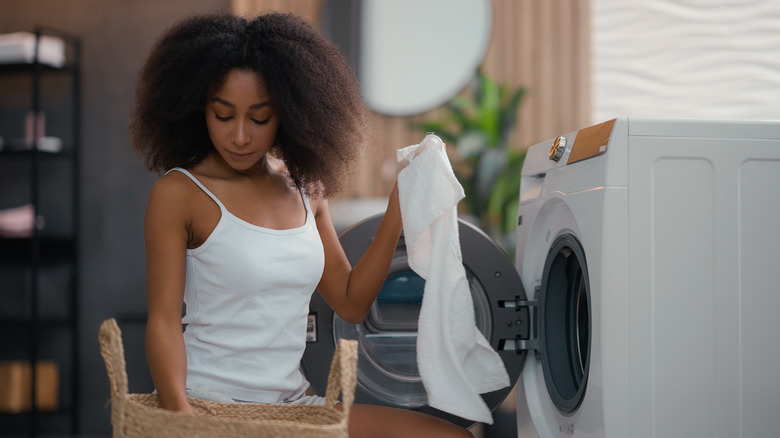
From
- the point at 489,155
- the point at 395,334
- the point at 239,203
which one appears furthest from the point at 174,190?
the point at 489,155

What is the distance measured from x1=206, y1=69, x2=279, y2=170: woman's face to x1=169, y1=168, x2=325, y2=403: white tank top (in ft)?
0.29

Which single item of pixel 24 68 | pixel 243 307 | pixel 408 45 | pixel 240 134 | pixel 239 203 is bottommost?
pixel 243 307

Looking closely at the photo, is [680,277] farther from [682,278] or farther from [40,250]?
[40,250]

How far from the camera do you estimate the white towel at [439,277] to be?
1.25 metres

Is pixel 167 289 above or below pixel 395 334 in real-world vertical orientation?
above

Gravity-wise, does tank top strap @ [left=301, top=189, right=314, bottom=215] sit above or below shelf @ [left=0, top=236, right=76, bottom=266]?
above

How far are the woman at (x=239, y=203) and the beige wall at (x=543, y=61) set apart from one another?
184 centimetres

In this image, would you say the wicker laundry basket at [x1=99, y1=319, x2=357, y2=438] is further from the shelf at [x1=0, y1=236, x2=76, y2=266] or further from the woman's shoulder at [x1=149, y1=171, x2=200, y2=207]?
the shelf at [x1=0, y1=236, x2=76, y2=266]

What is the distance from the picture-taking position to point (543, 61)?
315 cm

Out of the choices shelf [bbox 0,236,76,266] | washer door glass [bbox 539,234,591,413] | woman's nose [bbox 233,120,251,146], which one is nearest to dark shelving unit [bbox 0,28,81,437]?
shelf [bbox 0,236,76,266]

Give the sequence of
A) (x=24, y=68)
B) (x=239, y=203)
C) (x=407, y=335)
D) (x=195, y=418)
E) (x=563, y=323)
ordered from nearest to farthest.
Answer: (x=195, y=418) → (x=239, y=203) → (x=563, y=323) → (x=407, y=335) → (x=24, y=68)

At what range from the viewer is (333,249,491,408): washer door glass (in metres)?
1.54

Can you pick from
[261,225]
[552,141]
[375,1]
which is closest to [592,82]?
[375,1]

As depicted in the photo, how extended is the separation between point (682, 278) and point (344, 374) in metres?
0.60
